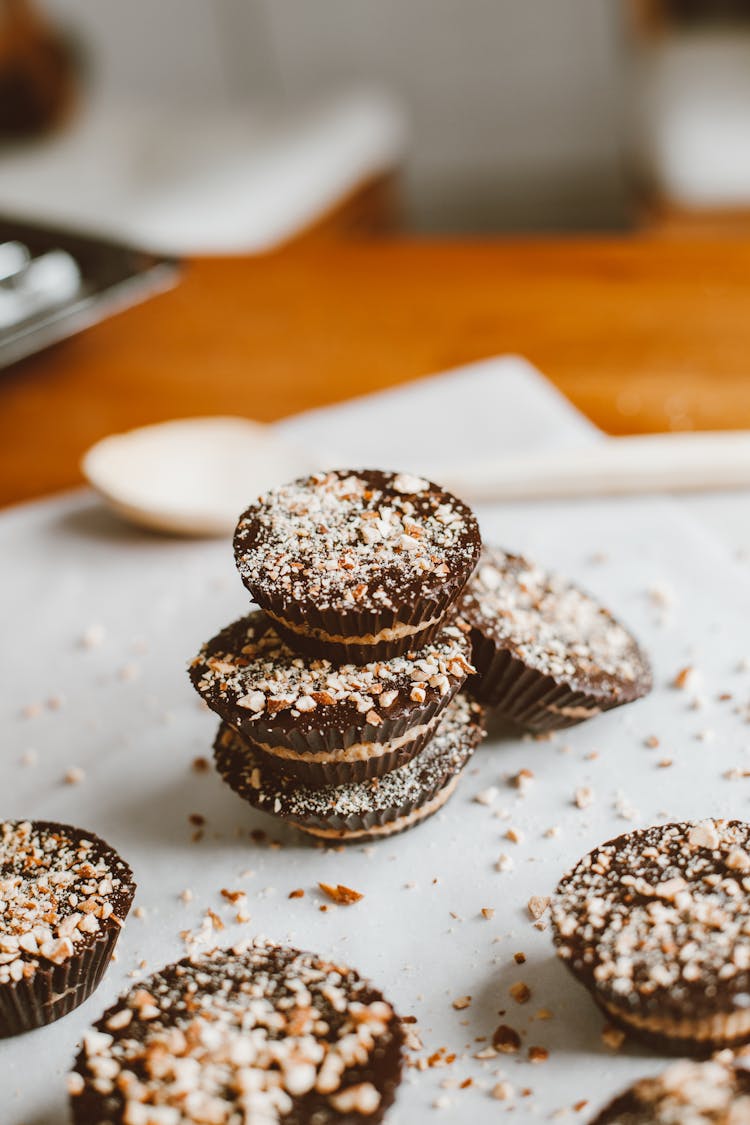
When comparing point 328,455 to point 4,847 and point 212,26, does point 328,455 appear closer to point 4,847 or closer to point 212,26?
point 4,847

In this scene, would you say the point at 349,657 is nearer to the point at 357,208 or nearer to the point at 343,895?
the point at 343,895

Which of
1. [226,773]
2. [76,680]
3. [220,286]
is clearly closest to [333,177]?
[220,286]

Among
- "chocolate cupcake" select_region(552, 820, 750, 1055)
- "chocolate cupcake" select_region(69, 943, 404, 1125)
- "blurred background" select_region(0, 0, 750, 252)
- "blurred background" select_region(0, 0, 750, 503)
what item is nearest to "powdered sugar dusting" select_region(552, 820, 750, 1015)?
"chocolate cupcake" select_region(552, 820, 750, 1055)

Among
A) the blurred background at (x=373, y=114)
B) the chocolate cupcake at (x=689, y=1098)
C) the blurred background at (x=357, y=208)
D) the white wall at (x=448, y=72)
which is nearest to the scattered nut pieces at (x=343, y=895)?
the chocolate cupcake at (x=689, y=1098)

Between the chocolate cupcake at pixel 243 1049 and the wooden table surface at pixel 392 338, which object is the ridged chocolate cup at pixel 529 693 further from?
the wooden table surface at pixel 392 338

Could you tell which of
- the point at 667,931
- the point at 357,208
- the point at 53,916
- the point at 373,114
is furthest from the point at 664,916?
the point at 373,114

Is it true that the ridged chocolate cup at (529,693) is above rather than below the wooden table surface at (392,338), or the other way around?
below

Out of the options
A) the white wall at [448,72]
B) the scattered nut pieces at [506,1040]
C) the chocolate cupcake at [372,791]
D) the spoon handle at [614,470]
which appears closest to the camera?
the scattered nut pieces at [506,1040]
